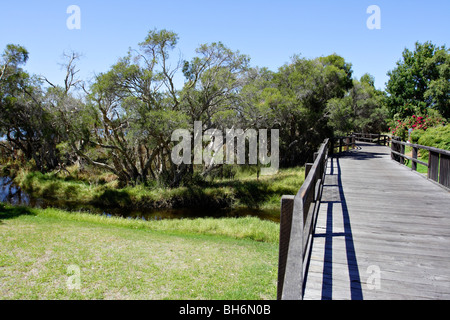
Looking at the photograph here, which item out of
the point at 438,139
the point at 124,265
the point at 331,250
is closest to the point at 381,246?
the point at 331,250

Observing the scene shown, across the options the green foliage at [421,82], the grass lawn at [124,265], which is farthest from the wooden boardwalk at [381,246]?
the green foliage at [421,82]

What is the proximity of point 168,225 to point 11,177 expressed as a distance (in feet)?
65.6

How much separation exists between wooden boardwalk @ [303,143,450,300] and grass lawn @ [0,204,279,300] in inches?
70.1

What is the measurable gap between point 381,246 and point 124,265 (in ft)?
16.4

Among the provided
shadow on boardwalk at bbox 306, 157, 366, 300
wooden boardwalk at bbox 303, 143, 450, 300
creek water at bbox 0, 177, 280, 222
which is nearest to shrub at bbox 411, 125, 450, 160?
wooden boardwalk at bbox 303, 143, 450, 300

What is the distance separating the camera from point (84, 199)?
1909cm

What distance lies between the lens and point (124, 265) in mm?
6660

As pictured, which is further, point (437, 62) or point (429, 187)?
point (437, 62)

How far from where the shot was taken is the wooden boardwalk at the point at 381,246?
3271 millimetres

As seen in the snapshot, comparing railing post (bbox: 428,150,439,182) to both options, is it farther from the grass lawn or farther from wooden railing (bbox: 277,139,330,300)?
wooden railing (bbox: 277,139,330,300)

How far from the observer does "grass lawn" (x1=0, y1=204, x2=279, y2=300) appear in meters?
5.46
